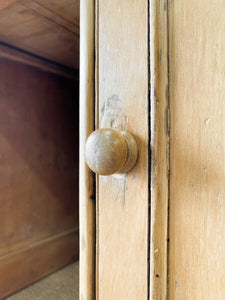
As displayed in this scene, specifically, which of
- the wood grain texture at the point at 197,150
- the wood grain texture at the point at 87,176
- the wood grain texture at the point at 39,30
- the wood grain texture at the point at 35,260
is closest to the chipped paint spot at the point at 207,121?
the wood grain texture at the point at 197,150

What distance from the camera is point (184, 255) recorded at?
270 mm

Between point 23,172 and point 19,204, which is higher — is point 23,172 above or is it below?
above

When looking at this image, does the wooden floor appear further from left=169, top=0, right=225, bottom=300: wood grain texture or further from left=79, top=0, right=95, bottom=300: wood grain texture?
left=169, top=0, right=225, bottom=300: wood grain texture

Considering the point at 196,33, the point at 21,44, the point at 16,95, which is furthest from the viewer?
the point at 16,95

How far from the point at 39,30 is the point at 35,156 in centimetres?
75

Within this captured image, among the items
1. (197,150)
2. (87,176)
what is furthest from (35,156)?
(197,150)

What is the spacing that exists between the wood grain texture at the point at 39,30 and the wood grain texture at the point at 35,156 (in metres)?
0.19

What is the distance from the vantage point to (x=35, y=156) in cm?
153

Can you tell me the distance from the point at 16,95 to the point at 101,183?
127 cm

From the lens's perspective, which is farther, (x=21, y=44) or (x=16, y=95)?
Answer: (x=16, y=95)

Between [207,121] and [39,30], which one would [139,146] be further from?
[39,30]

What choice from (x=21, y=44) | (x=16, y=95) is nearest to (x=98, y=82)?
(x=21, y=44)

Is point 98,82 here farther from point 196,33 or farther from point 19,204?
point 19,204

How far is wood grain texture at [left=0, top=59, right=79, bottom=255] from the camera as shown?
4.50ft
